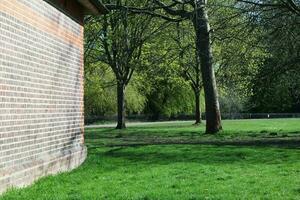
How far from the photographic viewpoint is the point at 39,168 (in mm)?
10766

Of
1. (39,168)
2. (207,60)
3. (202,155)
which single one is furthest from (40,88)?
(207,60)

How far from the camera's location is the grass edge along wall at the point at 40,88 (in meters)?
9.27

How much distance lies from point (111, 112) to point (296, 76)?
125 feet

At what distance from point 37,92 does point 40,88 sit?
242mm

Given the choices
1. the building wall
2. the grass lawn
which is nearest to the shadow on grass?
the grass lawn

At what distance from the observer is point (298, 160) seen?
1399cm

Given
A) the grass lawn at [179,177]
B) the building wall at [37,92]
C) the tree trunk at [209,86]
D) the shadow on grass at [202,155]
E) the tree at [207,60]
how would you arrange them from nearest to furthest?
the grass lawn at [179,177] → the building wall at [37,92] → the shadow on grass at [202,155] → the tree at [207,60] → the tree trunk at [209,86]

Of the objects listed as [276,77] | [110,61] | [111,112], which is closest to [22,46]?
[276,77]

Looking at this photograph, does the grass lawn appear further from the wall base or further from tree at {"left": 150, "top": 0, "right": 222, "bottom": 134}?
tree at {"left": 150, "top": 0, "right": 222, "bottom": 134}

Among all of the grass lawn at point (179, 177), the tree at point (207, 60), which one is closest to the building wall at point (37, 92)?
the grass lawn at point (179, 177)

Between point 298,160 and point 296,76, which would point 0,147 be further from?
point 296,76

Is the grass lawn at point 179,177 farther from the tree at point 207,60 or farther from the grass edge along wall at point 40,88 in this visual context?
the tree at point 207,60

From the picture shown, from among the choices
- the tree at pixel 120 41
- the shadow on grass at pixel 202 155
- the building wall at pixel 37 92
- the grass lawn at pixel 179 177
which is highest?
the tree at pixel 120 41

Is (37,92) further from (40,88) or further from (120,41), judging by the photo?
(120,41)
